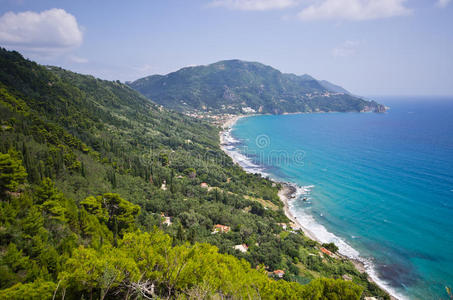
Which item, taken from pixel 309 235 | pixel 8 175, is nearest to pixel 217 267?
pixel 8 175

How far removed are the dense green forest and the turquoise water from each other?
8.16 metres

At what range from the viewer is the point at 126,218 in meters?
27.2

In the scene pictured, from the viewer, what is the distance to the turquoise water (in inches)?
1420

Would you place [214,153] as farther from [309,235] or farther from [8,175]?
[8,175]

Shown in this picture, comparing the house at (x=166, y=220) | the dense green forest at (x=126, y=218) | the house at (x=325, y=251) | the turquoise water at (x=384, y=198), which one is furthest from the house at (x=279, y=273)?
the house at (x=166, y=220)

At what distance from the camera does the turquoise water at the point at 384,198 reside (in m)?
36.1

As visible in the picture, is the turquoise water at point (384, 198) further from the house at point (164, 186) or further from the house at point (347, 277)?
the house at point (164, 186)

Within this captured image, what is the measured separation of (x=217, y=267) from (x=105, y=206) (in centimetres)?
1910

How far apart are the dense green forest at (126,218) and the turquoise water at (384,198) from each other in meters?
8.16

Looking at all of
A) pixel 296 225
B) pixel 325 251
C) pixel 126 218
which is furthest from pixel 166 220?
pixel 325 251

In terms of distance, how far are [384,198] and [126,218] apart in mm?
57988

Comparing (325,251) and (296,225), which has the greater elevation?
(325,251)

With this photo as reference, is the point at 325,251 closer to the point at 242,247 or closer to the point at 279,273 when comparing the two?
the point at 279,273

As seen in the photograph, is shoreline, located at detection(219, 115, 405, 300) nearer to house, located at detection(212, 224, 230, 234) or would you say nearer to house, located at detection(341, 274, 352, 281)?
house, located at detection(341, 274, 352, 281)
